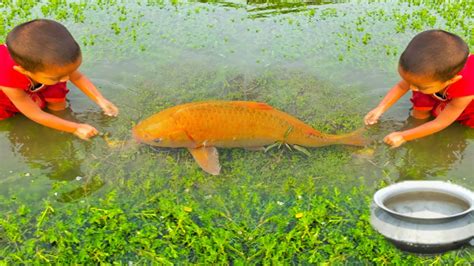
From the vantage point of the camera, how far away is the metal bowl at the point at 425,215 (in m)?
3.70

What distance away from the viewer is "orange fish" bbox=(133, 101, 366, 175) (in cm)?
485

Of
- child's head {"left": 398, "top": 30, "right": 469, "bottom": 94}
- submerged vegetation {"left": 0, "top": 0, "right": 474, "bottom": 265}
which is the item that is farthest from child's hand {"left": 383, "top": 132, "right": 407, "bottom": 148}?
child's head {"left": 398, "top": 30, "right": 469, "bottom": 94}

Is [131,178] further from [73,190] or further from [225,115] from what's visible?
[225,115]

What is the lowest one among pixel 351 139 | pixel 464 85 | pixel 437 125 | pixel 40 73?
pixel 351 139

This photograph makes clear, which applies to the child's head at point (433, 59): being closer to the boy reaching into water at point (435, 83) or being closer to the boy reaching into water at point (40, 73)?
the boy reaching into water at point (435, 83)

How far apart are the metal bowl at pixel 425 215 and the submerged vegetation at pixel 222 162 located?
17 cm

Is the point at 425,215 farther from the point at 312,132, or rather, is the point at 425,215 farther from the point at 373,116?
the point at 373,116

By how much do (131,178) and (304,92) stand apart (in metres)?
2.34

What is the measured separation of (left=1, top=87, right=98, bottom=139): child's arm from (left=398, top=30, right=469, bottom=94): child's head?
9.67 feet

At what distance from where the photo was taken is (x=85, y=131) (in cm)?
510

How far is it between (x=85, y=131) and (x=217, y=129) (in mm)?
1260

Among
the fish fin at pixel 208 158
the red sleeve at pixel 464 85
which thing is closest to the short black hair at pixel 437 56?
the red sleeve at pixel 464 85

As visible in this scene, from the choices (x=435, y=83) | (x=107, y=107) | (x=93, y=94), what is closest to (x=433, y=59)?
(x=435, y=83)

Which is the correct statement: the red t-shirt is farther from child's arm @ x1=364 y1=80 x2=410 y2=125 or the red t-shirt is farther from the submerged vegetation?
child's arm @ x1=364 y1=80 x2=410 y2=125
